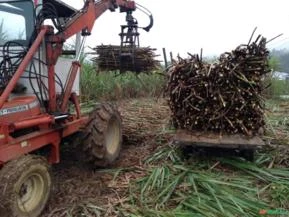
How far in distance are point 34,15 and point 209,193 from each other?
2755mm

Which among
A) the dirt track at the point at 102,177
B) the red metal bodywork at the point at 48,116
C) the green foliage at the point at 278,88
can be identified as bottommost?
the dirt track at the point at 102,177

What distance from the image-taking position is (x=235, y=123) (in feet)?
18.7

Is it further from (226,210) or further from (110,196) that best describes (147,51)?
(226,210)

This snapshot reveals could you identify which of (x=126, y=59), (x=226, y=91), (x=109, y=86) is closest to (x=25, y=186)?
(x=226, y=91)

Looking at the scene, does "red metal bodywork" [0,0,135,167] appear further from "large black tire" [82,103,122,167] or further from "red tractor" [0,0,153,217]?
"large black tire" [82,103,122,167]

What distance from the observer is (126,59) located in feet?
24.1

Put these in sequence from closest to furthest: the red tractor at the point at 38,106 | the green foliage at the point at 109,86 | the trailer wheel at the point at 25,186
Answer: the trailer wheel at the point at 25,186, the red tractor at the point at 38,106, the green foliage at the point at 109,86

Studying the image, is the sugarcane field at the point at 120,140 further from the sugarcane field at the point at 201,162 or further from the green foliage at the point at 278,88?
the green foliage at the point at 278,88

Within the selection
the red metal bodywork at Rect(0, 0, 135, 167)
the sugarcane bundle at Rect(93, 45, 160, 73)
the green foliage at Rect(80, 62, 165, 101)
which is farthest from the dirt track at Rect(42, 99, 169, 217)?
the green foliage at Rect(80, 62, 165, 101)

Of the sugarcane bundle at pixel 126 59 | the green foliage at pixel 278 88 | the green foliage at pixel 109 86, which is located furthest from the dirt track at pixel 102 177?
the green foliage at pixel 278 88

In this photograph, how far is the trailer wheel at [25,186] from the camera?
3902 millimetres

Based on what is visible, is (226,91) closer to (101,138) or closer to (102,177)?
(101,138)

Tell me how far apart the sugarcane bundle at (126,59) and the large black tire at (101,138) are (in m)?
1.59

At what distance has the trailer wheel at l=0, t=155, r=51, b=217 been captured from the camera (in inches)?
154
